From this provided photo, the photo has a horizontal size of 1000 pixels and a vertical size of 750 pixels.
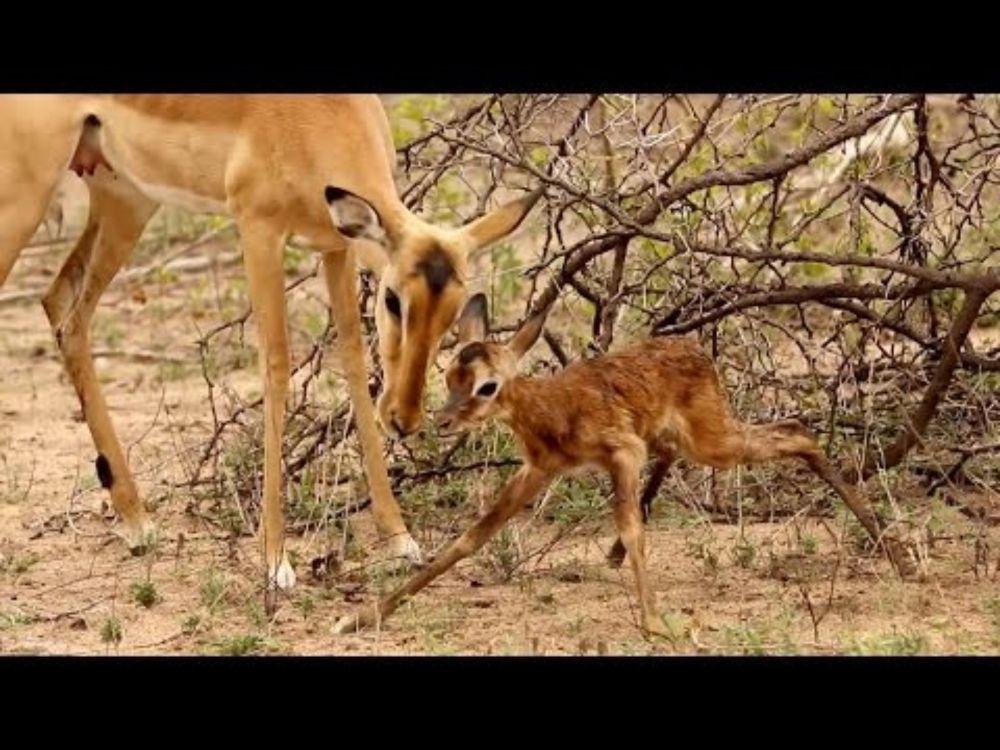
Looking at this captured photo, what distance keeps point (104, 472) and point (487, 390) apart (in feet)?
6.80

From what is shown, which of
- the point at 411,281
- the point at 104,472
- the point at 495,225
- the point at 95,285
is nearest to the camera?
the point at 411,281

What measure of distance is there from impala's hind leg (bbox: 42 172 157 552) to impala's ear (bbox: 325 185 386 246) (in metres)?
1.53

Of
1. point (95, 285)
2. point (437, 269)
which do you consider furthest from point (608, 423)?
point (95, 285)

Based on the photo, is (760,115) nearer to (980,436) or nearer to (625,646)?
(980,436)

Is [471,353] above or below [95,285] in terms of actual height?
below

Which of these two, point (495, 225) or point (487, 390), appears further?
point (495, 225)

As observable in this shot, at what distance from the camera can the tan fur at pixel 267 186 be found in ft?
20.4

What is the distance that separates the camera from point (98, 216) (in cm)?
748

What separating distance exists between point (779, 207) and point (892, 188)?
263 centimetres

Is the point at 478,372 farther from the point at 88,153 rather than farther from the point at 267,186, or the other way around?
the point at 88,153

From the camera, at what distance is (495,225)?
6.08 metres

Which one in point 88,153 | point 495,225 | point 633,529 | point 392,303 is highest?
point 88,153

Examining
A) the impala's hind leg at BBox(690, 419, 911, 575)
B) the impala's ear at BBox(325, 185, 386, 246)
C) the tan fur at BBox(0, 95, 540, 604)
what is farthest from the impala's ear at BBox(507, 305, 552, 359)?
the impala's hind leg at BBox(690, 419, 911, 575)
